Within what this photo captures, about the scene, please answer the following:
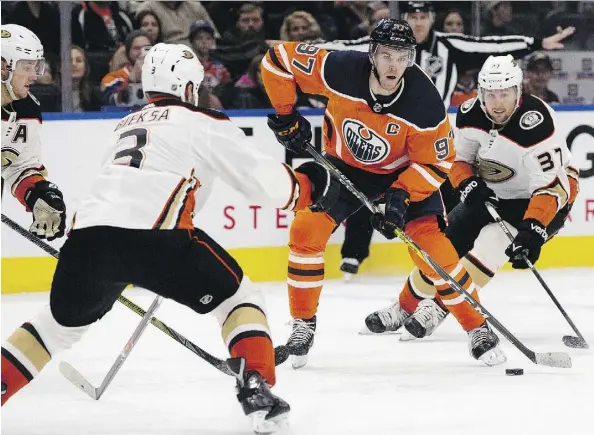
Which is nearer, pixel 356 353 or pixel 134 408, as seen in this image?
pixel 134 408

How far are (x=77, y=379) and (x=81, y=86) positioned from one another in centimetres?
246

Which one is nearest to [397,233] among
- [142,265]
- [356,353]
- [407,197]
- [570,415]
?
[407,197]

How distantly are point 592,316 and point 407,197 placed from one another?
1.42 metres

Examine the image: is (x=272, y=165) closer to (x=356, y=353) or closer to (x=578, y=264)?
(x=356, y=353)

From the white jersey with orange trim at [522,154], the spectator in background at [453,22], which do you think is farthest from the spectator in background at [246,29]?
the white jersey with orange trim at [522,154]

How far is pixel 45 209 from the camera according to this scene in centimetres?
381

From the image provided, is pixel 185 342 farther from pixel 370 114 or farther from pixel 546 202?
pixel 546 202

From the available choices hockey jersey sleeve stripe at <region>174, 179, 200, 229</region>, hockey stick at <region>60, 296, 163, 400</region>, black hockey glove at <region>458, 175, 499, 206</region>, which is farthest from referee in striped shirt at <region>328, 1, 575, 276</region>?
hockey jersey sleeve stripe at <region>174, 179, 200, 229</region>

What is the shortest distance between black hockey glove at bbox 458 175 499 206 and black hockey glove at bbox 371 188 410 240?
1.88 ft

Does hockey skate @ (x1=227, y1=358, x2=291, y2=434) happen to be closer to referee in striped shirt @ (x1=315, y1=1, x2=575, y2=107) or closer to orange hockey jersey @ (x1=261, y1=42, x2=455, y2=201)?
orange hockey jersey @ (x1=261, y1=42, x2=455, y2=201)

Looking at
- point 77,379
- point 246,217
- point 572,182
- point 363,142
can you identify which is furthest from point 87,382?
point 246,217

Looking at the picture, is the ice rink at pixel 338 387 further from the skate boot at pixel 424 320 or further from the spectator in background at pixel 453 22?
the spectator in background at pixel 453 22

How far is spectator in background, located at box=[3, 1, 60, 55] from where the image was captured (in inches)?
215

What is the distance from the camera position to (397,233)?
378cm
